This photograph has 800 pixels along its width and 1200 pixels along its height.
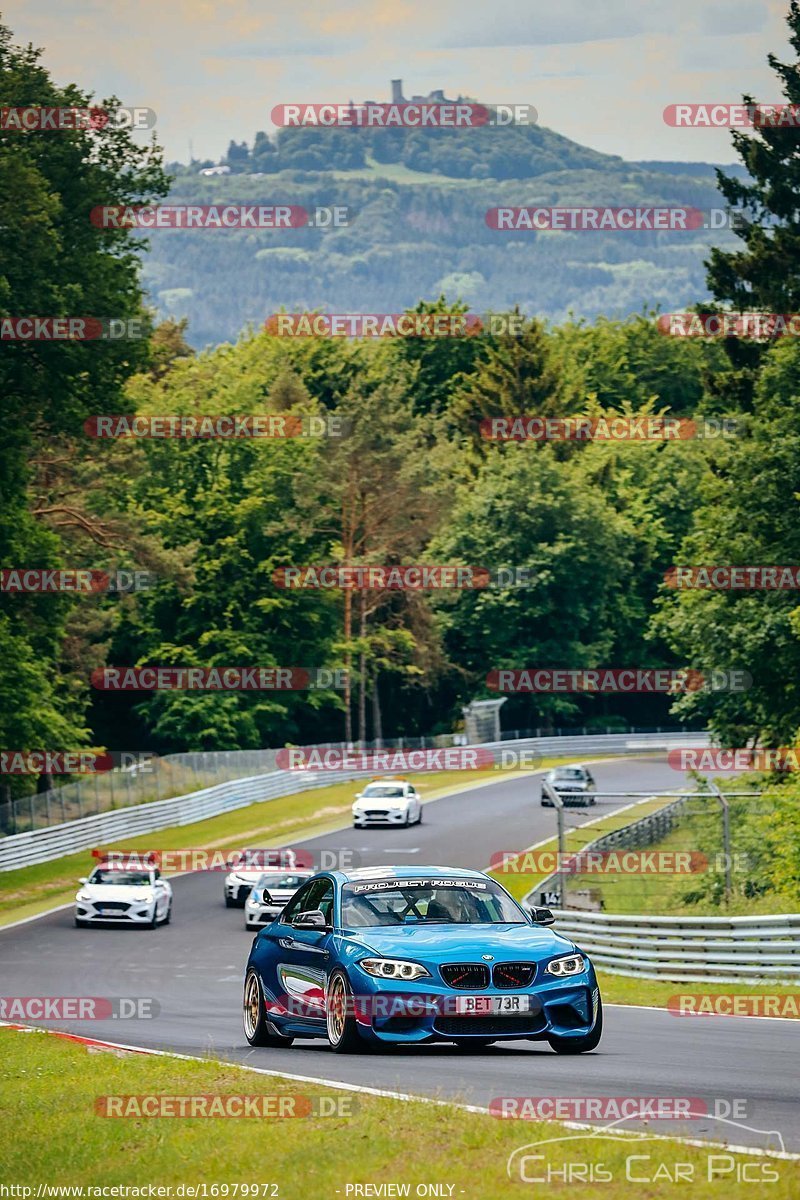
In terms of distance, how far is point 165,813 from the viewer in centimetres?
5797

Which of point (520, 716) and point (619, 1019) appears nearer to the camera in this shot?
point (619, 1019)

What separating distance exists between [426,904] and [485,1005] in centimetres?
143

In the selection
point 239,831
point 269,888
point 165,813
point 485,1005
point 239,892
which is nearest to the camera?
point 485,1005

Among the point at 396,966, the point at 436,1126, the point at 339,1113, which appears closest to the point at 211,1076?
the point at 396,966

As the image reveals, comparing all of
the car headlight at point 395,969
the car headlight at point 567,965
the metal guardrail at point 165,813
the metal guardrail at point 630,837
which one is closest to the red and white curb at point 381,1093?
the car headlight at point 395,969

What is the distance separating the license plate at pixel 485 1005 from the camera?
1235 centimetres

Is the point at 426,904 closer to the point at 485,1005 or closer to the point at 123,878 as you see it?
the point at 485,1005

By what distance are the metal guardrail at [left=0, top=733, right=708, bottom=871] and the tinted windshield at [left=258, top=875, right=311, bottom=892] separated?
1211 centimetres

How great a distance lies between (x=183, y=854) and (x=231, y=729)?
26.4 m

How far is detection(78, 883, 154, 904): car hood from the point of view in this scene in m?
36.7

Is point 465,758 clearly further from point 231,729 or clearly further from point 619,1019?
point 619,1019

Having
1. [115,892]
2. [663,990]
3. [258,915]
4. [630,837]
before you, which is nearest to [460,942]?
[663,990]

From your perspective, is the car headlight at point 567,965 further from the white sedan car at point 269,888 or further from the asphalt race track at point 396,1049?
the white sedan car at point 269,888

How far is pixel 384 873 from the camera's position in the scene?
14094mm
